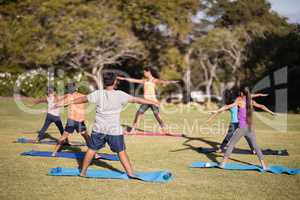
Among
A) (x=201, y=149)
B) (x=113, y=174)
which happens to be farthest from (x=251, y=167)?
(x=113, y=174)

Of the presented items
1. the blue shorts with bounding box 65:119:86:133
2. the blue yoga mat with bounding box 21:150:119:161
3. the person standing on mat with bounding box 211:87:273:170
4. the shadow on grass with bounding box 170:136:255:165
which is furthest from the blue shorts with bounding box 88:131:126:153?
the shadow on grass with bounding box 170:136:255:165

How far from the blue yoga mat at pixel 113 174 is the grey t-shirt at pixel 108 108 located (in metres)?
0.88

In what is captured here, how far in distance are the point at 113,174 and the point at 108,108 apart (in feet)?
4.43

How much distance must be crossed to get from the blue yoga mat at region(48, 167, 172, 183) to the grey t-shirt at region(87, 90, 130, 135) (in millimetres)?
885

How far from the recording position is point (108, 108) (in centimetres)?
778

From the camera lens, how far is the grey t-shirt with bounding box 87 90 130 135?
7.78 meters

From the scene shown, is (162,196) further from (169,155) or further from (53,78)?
(53,78)

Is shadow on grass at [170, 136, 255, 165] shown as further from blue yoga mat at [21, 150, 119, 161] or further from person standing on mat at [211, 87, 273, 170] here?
blue yoga mat at [21, 150, 119, 161]

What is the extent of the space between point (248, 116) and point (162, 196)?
121 inches

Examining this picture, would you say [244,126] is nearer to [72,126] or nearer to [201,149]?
[201,149]


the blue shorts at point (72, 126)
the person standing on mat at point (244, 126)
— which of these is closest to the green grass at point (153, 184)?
the person standing on mat at point (244, 126)

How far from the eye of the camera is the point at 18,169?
879cm

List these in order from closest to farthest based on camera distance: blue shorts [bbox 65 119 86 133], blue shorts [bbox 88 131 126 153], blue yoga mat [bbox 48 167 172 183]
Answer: blue shorts [bbox 88 131 126 153], blue yoga mat [bbox 48 167 172 183], blue shorts [bbox 65 119 86 133]

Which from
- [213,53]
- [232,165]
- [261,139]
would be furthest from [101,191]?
[213,53]
